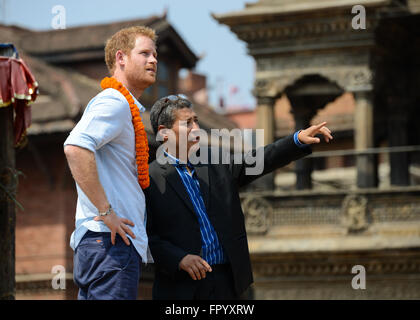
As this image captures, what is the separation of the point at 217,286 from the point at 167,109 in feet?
3.64

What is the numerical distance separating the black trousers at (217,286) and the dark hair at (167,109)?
0.92 metres

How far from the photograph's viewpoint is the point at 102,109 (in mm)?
5117

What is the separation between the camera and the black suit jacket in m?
5.61

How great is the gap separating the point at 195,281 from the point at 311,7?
42.0ft

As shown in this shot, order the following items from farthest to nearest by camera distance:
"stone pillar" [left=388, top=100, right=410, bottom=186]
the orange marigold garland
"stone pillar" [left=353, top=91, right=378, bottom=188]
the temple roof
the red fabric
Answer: "stone pillar" [left=388, top=100, right=410, bottom=186] < "stone pillar" [left=353, top=91, right=378, bottom=188] < the temple roof < the red fabric < the orange marigold garland

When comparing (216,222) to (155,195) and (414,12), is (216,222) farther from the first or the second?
(414,12)

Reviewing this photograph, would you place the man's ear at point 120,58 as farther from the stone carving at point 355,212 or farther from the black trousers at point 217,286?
the stone carving at point 355,212

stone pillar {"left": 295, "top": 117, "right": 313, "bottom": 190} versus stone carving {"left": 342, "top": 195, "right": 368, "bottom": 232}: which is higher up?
stone pillar {"left": 295, "top": 117, "right": 313, "bottom": 190}

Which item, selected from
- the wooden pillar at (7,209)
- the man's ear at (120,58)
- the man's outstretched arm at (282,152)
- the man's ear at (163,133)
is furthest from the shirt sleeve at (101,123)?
the wooden pillar at (7,209)

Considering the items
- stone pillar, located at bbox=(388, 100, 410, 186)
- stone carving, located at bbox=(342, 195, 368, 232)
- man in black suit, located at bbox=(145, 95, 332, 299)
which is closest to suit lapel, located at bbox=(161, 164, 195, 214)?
man in black suit, located at bbox=(145, 95, 332, 299)

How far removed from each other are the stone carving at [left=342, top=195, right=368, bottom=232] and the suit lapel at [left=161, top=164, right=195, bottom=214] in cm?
1204

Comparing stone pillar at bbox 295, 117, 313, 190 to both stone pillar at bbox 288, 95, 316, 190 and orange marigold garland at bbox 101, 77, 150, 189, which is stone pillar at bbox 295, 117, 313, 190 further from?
orange marigold garland at bbox 101, 77, 150, 189

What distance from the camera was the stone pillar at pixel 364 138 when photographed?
59.4ft

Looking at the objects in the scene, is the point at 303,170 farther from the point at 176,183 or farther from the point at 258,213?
the point at 176,183
